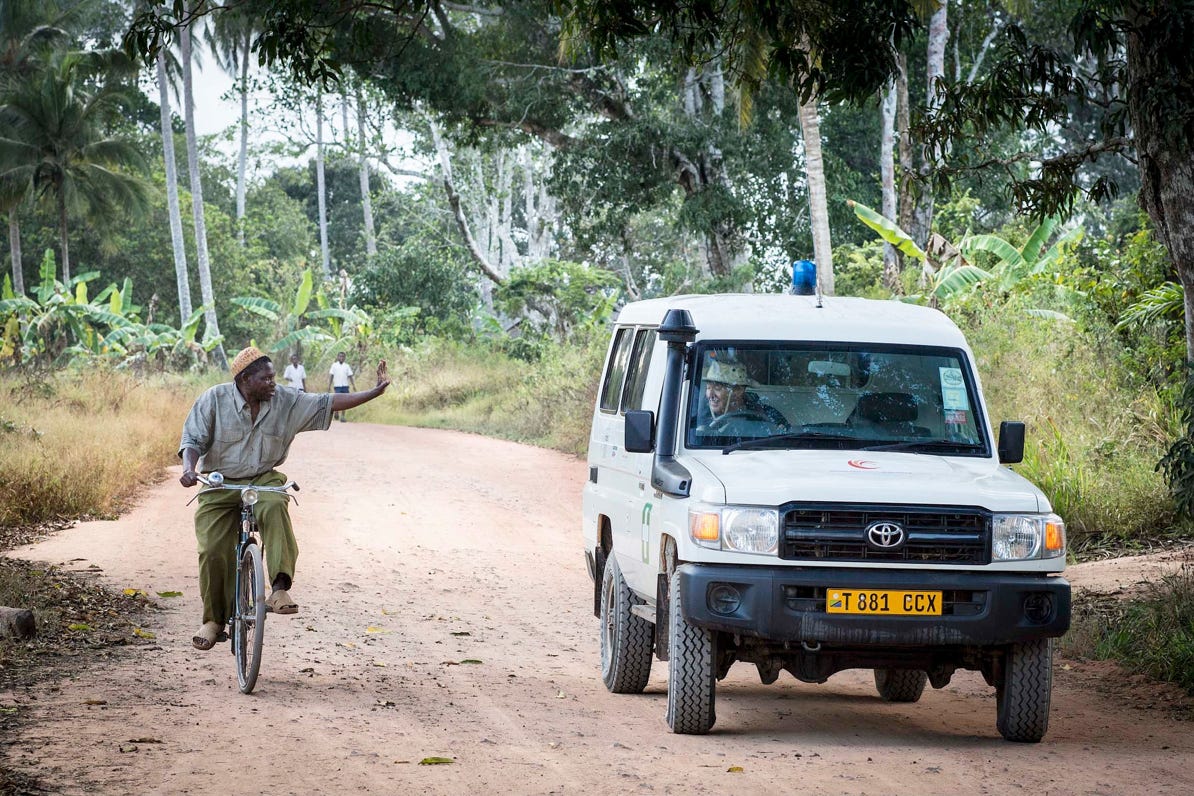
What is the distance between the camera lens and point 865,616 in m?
6.43

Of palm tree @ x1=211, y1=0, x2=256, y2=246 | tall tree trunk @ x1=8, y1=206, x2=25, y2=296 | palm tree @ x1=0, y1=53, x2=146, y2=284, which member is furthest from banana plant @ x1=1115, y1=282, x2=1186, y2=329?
tall tree trunk @ x1=8, y1=206, x2=25, y2=296

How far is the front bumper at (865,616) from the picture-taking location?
642cm

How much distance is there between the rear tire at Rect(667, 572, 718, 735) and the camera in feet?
22.0

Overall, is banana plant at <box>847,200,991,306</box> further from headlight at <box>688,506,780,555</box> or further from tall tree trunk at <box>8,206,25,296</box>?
tall tree trunk at <box>8,206,25,296</box>

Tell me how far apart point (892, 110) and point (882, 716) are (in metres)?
24.5

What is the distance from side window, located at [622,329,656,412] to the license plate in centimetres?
205

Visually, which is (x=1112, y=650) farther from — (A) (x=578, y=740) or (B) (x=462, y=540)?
(B) (x=462, y=540)

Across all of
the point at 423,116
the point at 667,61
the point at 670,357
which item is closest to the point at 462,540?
the point at 670,357

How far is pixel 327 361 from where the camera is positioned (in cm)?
4566

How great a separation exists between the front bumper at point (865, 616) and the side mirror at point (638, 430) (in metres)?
0.87

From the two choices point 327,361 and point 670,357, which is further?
point 327,361

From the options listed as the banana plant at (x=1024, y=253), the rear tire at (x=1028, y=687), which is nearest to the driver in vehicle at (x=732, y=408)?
the rear tire at (x=1028, y=687)

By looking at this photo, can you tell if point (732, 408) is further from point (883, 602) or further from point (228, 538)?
point (228, 538)

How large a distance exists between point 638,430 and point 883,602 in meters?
1.48
